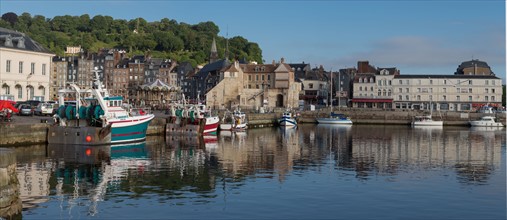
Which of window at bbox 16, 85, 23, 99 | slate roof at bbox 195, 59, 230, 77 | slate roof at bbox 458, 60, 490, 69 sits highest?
slate roof at bbox 458, 60, 490, 69

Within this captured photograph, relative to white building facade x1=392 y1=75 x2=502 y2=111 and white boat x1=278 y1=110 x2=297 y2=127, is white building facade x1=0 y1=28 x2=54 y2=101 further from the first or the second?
white building facade x1=392 y1=75 x2=502 y2=111

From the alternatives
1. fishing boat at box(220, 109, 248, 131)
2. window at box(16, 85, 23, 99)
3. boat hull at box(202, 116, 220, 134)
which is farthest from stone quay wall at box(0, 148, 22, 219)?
window at box(16, 85, 23, 99)

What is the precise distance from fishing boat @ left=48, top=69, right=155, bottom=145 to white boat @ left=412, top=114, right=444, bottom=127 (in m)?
51.3

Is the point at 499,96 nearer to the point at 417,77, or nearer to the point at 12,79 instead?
the point at 417,77

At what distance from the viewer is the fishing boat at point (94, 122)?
39.0m

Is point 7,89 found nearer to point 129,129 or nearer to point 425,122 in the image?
point 129,129

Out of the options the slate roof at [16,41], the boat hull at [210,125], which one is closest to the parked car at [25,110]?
the slate roof at [16,41]

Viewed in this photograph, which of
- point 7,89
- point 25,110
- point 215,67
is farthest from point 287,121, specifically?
point 215,67

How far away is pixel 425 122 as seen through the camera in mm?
83688

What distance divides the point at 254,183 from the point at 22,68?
1626 inches

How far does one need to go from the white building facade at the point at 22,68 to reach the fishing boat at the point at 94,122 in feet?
58.8

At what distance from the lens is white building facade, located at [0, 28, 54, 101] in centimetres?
5709

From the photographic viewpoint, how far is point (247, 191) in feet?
75.5

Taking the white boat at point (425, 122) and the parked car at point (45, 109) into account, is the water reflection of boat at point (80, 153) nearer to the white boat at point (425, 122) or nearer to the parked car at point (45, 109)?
the parked car at point (45, 109)
